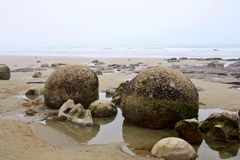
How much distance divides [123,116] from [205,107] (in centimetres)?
261

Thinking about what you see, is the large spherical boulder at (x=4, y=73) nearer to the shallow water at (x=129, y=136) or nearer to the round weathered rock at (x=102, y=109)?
the round weathered rock at (x=102, y=109)

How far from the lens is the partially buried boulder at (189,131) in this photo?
22.0 ft

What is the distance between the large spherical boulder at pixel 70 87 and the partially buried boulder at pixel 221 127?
372cm

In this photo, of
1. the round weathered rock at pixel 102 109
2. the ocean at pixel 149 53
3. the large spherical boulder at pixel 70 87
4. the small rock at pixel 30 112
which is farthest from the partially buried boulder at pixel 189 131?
the ocean at pixel 149 53

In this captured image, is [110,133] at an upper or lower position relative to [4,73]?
lower

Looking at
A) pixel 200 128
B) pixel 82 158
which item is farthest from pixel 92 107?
pixel 82 158

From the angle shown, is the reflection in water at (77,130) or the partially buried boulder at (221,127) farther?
the reflection in water at (77,130)

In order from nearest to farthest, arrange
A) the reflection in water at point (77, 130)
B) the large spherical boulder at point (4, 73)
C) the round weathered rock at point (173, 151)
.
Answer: the round weathered rock at point (173, 151), the reflection in water at point (77, 130), the large spherical boulder at point (4, 73)

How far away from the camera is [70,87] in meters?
9.63

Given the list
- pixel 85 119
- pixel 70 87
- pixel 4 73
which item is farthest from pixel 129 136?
pixel 4 73

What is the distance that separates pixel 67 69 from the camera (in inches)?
390

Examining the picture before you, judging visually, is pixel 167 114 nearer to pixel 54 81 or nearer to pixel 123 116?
pixel 123 116

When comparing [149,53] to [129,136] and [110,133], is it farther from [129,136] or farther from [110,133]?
[129,136]

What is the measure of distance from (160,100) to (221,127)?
145 centimetres
